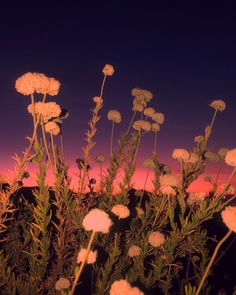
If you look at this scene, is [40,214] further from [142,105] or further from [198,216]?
[142,105]

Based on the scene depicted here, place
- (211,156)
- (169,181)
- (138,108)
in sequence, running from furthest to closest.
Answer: (138,108)
(211,156)
(169,181)

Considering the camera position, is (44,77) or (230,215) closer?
(230,215)

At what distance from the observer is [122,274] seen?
442cm

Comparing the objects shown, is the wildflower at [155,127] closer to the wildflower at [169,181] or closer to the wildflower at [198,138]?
the wildflower at [198,138]

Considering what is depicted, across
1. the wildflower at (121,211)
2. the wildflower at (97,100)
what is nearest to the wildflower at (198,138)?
the wildflower at (97,100)

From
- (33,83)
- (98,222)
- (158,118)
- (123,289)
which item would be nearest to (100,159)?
(158,118)

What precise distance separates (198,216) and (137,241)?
118cm

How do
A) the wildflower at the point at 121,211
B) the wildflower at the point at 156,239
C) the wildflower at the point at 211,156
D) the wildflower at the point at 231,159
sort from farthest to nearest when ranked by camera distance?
the wildflower at the point at 211,156
the wildflower at the point at 156,239
the wildflower at the point at 231,159
the wildflower at the point at 121,211

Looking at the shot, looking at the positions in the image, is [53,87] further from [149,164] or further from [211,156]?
[211,156]

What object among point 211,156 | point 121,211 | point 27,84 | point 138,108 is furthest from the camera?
point 138,108

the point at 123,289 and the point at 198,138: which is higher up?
the point at 198,138

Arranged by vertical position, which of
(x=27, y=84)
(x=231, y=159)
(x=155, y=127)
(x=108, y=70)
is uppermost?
(x=108, y=70)

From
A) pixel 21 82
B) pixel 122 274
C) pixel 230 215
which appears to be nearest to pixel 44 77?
pixel 21 82

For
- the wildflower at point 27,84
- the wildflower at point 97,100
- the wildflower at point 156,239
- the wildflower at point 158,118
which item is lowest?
the wildflower at point 156,239
